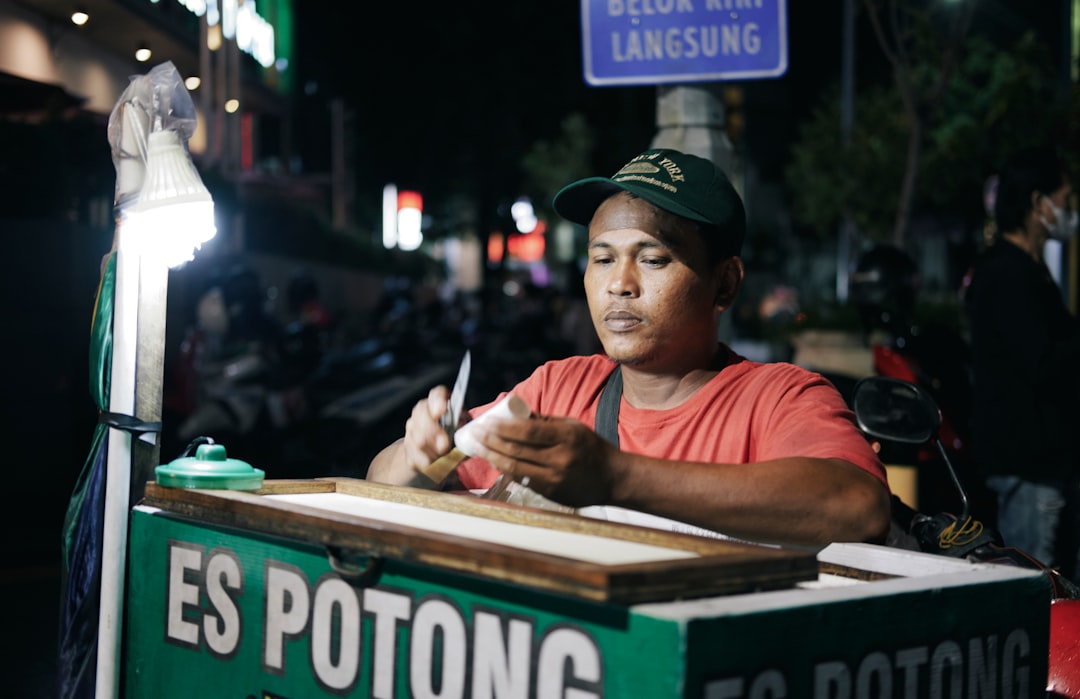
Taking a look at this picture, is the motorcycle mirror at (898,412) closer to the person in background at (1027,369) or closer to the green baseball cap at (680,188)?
the green baseball cap at (680,188)

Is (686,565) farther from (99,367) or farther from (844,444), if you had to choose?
(99,367)

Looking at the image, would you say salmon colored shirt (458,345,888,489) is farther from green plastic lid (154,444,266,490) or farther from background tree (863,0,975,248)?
background tree (863,0,975,248)

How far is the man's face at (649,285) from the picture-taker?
2.80 metres

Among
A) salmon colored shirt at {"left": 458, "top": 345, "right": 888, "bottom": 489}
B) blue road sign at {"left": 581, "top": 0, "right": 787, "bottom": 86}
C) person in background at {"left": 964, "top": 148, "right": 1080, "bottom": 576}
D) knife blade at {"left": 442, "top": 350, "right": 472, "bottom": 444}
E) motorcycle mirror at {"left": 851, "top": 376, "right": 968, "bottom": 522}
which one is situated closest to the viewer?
knife blade at {"left": 442, "top": 350, "right": 472, "bottom": 444}

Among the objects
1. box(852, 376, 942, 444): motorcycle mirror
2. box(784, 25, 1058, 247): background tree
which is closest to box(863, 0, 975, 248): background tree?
box(784, 25, 1058, 247): background tree

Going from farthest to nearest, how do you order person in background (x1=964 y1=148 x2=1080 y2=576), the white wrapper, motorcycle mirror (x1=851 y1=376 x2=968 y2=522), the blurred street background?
the blurred street background, person in background (x1=964 y1=148 x2=1080 y2=576), motorcycle mirror (x1=851 y1=376 x2=968 y2=522), the white wrapper

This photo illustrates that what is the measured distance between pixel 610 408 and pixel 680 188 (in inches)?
21.0

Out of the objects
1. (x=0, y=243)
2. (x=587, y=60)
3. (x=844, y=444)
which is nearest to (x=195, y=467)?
(x=844, y=444)

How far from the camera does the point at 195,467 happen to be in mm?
2660

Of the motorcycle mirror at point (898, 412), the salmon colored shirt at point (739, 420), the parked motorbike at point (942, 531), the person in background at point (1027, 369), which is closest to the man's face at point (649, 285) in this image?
the salmon colored shirt at point (739, 420)

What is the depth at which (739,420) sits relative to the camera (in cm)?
279

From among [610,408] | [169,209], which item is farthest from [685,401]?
[169,209]

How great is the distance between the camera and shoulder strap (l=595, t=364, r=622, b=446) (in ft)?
9.58

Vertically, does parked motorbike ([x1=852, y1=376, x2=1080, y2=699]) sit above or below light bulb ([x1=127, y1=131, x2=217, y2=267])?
below
